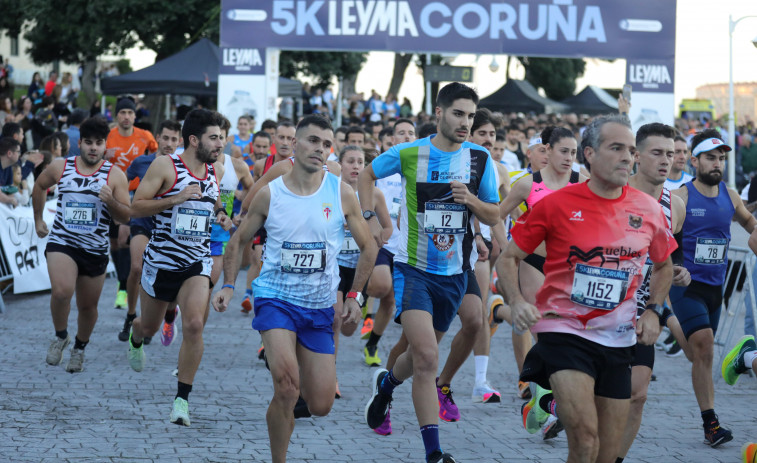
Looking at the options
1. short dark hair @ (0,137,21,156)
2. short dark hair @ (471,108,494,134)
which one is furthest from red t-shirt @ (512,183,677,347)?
short dark hair @ (0,137,21,156)

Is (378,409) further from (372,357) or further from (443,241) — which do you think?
(372,357)

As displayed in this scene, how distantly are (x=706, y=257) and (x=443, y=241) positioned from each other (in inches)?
82.3

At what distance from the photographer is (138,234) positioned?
9.40 meters

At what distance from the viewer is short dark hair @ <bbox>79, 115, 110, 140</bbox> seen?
8.41m

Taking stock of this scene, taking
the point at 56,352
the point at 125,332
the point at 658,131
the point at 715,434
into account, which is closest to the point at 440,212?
the point at 658,131

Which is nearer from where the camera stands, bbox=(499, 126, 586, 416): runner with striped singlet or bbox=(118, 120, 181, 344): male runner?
bbox=(499, 126, 586, 416): runner with striped singlet


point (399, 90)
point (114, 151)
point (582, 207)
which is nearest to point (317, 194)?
point (582, 207)

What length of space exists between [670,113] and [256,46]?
8098 mm

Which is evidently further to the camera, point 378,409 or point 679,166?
point 679,166

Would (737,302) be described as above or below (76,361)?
above

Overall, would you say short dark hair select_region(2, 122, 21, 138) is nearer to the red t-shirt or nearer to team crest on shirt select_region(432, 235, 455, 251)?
team crest on shirt select_region(432, 235, 455, 251)

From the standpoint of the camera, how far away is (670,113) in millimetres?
20031

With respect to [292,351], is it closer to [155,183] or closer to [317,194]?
[317,194]

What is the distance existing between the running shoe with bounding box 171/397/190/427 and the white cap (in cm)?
392
